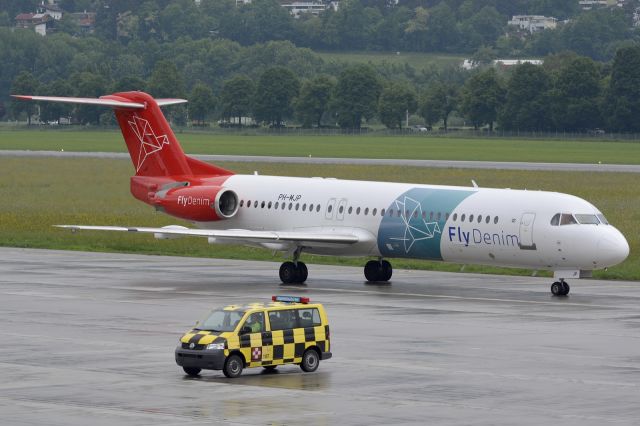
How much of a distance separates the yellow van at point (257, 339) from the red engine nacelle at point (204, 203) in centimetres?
1905

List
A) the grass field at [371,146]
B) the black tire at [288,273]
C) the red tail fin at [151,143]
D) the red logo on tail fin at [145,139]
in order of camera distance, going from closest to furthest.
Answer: the black tire at [288,273], the red tail fin at [151,143], the red logo on tail fin at [145,139], the grass field at [371,146]

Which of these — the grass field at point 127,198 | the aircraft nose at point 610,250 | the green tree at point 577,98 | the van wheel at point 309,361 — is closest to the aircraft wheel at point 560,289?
the aircraft nose at point 610,250

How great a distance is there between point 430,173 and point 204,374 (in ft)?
225

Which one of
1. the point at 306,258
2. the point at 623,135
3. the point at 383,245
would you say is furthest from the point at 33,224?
the point at 623,135

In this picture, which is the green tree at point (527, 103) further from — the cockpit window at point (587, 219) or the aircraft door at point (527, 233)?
the aircraft door at point (527, 233)

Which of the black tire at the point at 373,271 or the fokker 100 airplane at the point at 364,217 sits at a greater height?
the fokker 100 airplane at the point at 364,217

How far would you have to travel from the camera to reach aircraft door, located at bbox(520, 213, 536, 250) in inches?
1613

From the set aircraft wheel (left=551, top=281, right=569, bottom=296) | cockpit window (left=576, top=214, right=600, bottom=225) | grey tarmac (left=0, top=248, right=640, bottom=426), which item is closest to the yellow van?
grey tarmac (left=0, top=248, right=640, bottom=426)

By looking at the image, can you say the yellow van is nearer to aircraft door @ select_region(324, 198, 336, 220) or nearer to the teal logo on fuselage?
the teal logo on fuselage

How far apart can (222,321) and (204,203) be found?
66.0 ft

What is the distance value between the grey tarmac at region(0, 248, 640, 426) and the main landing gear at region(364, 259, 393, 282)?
1.07ft

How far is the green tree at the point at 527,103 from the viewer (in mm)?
185125

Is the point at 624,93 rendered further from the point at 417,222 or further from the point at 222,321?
the point at 222,321

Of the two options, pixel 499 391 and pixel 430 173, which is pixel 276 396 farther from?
pixel 430 173
